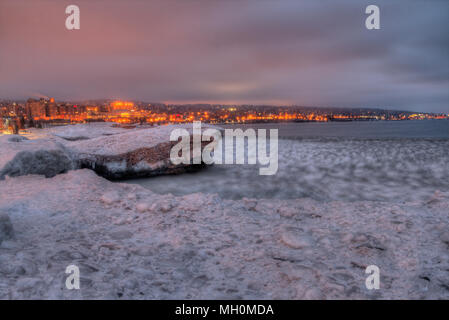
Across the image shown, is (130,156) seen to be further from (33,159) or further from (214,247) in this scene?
(214,247)

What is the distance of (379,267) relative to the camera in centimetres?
224

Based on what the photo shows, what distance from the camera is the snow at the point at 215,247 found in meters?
1.89

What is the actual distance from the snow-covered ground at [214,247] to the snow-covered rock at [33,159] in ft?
3.72

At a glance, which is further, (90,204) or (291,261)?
(90,204)

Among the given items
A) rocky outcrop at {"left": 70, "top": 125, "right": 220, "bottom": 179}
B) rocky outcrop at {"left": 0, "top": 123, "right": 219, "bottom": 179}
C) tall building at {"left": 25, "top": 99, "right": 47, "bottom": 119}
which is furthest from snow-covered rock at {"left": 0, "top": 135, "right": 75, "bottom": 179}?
tall building at {"left": 25, "top": 99, "right": 47, "bottom": 119}

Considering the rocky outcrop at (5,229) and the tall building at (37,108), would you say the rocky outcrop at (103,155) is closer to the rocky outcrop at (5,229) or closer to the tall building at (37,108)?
the rocky outcrop at (5,229)

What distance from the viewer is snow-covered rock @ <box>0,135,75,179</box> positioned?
5.06 metres

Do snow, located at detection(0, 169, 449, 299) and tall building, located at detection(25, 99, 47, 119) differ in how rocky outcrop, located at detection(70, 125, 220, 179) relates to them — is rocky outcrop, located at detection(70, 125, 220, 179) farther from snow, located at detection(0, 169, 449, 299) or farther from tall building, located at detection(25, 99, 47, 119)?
tall building, located at detection(25, 99, 47, 119)

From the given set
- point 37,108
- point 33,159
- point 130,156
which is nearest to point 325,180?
point 130,156

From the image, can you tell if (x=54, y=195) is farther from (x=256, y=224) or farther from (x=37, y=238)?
(x=256, y=224)

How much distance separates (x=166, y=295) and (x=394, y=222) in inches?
117

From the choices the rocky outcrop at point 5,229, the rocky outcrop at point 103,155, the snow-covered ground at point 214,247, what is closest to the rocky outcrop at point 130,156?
the rocky outcrop at point 103,155

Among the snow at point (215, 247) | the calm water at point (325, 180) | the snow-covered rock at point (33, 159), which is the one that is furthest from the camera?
the calm water at point (325, 180)

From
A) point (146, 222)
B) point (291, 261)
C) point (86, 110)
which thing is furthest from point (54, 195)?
point (86, 110)
